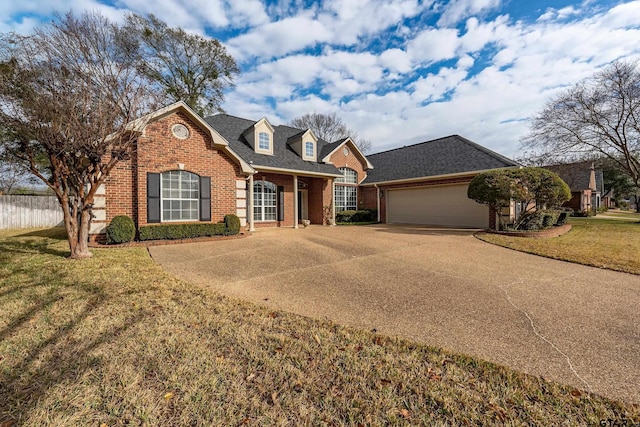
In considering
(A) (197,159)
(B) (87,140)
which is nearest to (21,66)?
(B) (87,140)

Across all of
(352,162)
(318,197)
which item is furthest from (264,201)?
(352,162)

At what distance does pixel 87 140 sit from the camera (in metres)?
6.40

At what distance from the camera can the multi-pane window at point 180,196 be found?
9.91 meters

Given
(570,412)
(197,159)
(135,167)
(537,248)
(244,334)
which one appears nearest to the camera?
(570,412)

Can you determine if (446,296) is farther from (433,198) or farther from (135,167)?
(433,198)

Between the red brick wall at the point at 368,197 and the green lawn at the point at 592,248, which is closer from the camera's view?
the green lawn at the point at 592,248

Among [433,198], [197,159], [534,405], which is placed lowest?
[534,405]

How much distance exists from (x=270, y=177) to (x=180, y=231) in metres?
6.46

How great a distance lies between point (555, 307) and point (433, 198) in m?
12.6

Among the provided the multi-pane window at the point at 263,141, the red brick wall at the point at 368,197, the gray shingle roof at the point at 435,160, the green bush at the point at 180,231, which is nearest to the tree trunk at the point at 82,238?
the green bush at the point at 180,231

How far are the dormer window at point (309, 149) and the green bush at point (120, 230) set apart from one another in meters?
10.3

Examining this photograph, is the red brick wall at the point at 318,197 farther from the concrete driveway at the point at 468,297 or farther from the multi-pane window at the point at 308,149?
the concrete driveway at the point at 468,297

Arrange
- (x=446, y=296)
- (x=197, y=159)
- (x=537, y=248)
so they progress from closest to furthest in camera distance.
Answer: (x=446, y=296), (x=537, y=248), (x=197, y=159)

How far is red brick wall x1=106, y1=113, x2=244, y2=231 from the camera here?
9.20 m
